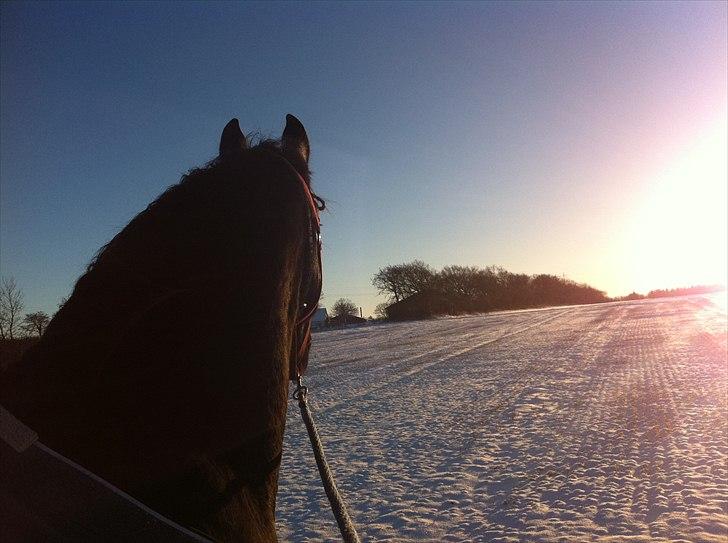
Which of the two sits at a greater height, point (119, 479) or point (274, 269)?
point (274, 269)

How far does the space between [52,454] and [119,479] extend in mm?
198

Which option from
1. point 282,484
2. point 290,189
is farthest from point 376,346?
point 290,189

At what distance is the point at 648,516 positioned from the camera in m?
4.23

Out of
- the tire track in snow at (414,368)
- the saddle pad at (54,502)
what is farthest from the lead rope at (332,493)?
the tire track in snow at (414,368)

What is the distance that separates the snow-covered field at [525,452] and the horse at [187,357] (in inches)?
136

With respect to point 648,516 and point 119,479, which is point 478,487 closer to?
point 648,516

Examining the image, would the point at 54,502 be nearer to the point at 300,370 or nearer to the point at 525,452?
the point at 300,370

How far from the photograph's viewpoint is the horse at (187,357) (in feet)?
3.25

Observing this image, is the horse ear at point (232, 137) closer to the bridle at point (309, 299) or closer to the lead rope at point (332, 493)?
the bridle at point (309, 299)

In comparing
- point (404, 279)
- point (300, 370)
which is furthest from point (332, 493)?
point (404, 279)

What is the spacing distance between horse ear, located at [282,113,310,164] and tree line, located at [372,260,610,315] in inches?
1942

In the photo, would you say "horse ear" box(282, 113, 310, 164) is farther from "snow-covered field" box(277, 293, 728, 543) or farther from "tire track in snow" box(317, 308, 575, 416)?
"tire track in snow" box(317, 308, 575, 416)

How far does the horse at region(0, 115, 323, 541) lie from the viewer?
0.99 meters

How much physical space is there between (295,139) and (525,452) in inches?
217
